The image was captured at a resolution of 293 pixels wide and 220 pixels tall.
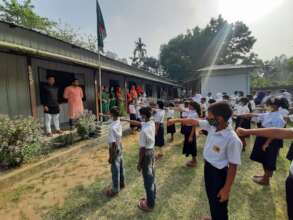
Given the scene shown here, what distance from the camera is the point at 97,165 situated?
182 inches

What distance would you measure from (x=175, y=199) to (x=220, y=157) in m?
1.58

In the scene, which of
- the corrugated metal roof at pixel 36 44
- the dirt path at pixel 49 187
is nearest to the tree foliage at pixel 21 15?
the corrugated metal roof at pixel 36 44

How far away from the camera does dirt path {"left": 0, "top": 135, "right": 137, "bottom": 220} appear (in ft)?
9.52

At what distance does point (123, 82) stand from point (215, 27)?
2885cm

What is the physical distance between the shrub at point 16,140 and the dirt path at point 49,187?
524 millimetres

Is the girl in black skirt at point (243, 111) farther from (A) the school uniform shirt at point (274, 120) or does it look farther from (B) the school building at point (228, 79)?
(B) the school building at point (228, 79)

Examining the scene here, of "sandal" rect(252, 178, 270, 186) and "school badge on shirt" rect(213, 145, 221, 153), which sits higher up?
"school badge on shirt" rect(213, 145, 221, 153)

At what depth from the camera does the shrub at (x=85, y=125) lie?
19.1 feet

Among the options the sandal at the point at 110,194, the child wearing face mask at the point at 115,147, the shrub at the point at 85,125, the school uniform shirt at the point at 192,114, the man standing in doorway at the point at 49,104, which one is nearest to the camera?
the child wearing face mask at the point at 115,147

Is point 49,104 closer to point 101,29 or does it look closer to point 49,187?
point 49,187

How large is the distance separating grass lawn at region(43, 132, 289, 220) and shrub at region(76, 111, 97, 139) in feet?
6.99

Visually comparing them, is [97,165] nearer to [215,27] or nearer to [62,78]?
[62,78]

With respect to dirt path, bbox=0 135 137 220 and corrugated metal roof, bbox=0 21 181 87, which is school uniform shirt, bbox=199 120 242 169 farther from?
corrugated metal roof, bbox=0 21 181 87

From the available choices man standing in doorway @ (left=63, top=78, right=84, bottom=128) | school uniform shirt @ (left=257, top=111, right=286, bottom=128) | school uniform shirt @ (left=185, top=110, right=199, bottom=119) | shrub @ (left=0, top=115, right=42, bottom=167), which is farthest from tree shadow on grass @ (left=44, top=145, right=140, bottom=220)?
man standing in doorway @ (left=63, top=78, right=84, bottom=128)
